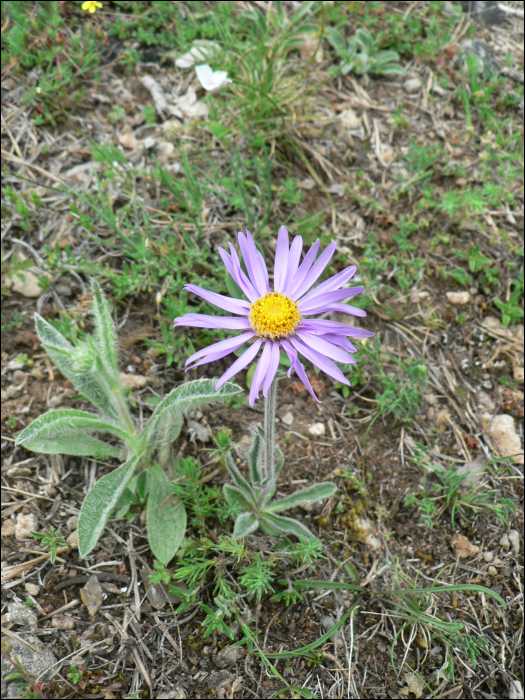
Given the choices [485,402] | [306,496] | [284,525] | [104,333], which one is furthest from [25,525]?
[485,402]

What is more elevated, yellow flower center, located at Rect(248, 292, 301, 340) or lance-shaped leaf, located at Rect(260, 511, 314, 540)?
yellow flower center, located at Rect(248, 292, 301, 340)

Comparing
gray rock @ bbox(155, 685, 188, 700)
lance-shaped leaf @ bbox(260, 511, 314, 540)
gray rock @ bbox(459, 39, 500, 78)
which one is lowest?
gray rock @ bbox(155, 685, 188, 700)

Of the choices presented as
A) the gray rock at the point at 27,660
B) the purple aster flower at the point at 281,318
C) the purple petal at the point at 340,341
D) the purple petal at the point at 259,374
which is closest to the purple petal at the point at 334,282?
the purple aster flower at the point at 281,318

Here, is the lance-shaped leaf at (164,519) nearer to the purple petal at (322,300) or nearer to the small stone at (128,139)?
the purple petal at (322,300)

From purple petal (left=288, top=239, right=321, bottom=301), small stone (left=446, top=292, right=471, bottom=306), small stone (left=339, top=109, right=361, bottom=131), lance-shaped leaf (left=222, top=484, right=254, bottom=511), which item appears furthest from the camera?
small stone (left=339, top=109, right=361, bottom=131)

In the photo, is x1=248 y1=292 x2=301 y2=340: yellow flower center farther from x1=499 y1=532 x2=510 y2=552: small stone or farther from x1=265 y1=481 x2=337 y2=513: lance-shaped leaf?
x1=499 y1=532 x2=510 y2=552: small stone

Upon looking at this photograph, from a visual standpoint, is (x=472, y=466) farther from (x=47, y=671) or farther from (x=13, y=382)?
(x=13, y=382)

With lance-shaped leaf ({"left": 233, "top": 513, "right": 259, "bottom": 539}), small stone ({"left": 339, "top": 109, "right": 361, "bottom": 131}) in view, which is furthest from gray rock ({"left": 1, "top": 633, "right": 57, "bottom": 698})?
small stone ({"left": 339, "top": 109, "right": 361, "bottom": 131})

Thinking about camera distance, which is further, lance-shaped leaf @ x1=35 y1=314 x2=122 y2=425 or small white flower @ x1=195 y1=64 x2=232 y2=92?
small white flower @ x1=195 y1=64 x2=232 y2=92
